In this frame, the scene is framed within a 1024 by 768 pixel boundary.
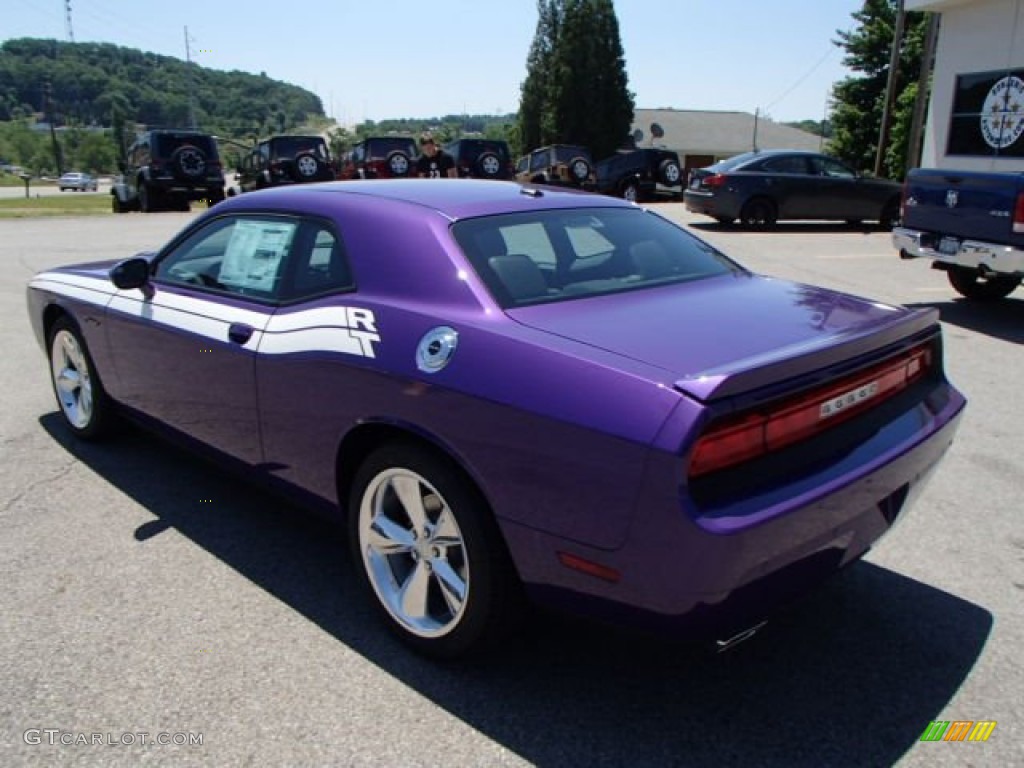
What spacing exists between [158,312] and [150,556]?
112 centimetres

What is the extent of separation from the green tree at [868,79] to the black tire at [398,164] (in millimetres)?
20319

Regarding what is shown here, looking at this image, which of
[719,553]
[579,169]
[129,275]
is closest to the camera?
[719,553]

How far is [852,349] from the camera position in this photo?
252 centimetres

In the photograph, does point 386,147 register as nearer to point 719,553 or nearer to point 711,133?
point 719,553

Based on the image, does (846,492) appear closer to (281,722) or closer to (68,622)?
(281,722)

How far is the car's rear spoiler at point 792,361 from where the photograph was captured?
2.11 m

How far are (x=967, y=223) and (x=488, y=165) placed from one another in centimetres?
1591

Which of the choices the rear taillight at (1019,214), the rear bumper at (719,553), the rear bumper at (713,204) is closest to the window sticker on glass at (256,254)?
the rear bumper at (719,553)

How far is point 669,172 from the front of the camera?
78.9 ft

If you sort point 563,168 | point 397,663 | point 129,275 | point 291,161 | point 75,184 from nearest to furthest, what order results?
point 397,663
point 129,275
point 291,161
point 563,168
point 75,184

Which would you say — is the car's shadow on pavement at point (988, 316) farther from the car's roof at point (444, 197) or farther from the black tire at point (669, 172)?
the black tire at point (669, 172)

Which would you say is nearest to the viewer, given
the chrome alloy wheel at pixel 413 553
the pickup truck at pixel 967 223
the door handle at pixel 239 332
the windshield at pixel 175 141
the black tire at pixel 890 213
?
the chrome alloy wheel at pixel 413 553

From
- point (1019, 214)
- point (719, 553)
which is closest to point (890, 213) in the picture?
point (1019, 214)

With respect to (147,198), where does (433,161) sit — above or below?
above
